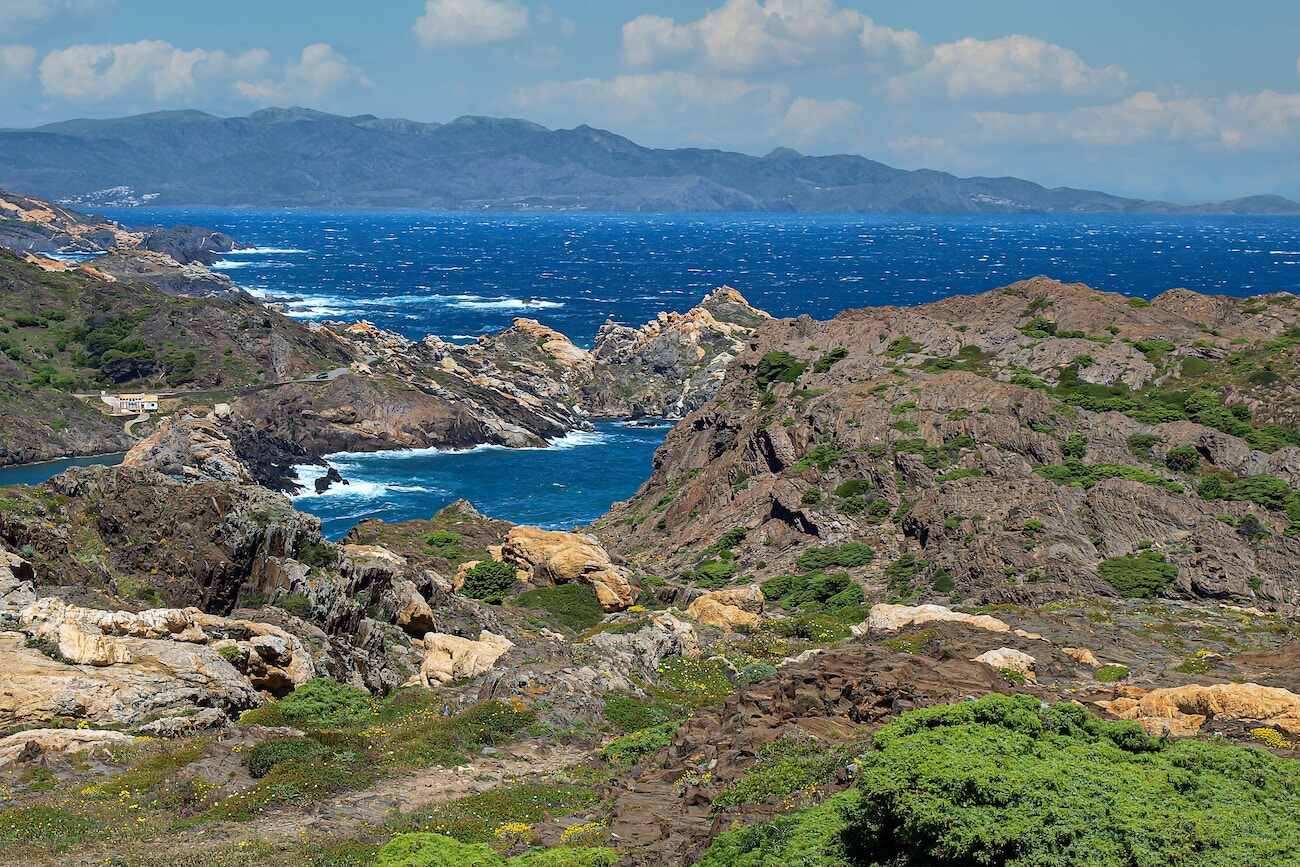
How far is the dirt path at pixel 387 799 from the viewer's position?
23.4 meters

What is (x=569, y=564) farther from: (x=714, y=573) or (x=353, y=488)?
(x=353, y=488)

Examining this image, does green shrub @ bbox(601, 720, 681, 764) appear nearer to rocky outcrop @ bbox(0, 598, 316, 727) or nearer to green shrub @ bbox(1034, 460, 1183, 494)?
rocky outcrop @ bbox(0, 598, 316, 727)

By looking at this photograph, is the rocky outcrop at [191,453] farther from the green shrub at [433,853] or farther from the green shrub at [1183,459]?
the green shrub at [433,853]

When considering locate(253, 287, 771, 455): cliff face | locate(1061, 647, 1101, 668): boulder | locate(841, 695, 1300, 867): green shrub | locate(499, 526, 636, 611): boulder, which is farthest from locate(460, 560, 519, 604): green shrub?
locate(253, 287, 771, 455): cliff face

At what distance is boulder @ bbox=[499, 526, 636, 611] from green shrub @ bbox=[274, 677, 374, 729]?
2165 cm

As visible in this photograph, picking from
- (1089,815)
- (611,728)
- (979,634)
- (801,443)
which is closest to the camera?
(1089,815)

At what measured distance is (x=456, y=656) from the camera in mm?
40062

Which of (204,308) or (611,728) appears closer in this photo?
(611,728)

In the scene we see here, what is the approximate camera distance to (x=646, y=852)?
2120 centimetres

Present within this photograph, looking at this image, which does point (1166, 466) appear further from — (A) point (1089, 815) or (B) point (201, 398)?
(B) point (201, 398)

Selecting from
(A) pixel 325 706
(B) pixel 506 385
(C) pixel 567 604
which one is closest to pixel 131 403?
(B) pixel 506 385

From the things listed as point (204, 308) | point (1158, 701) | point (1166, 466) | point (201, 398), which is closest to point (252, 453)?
point (201, 398)

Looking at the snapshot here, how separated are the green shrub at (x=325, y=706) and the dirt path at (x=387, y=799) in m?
5.03

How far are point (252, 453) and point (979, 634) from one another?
96.1 m
